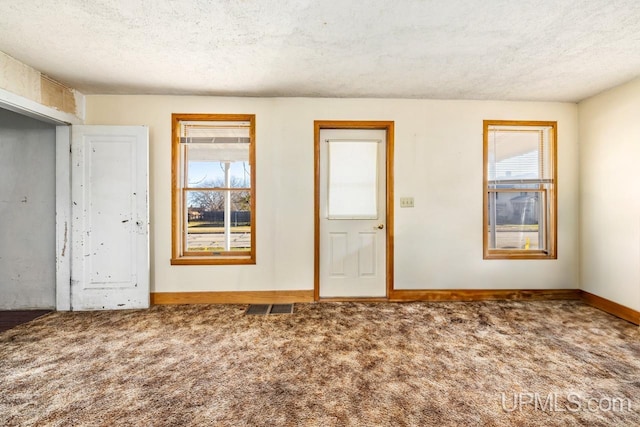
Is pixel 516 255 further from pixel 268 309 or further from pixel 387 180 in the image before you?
pixel 268 309

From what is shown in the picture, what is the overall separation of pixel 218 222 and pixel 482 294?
350 centimetres

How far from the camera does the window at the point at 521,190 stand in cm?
375

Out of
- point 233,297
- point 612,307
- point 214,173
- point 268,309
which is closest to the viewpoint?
point 612,307

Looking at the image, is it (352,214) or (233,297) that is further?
(352,214)

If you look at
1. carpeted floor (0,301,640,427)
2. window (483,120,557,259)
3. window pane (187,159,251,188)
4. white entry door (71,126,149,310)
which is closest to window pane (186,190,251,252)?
window pane (187,159,251,188)

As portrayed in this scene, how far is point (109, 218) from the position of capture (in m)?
3.32

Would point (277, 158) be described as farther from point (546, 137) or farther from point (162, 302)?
point (546, 137)

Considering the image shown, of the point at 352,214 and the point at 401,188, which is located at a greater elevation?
the point at 401,188

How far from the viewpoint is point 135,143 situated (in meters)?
3.34

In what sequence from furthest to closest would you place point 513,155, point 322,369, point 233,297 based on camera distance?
1. point 513,155
2. point 233,297
3. point 322,369

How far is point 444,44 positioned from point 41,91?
3.89m

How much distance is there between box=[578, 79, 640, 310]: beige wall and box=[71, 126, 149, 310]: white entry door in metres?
5.31

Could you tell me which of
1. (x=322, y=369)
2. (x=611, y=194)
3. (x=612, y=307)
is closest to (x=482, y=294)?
(x=612, y=307)

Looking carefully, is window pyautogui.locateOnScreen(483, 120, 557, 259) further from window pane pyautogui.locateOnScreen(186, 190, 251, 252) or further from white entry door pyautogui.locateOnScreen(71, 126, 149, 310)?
white entry door pyautogui.locateOnScreen(71, 126, 149, 310)
